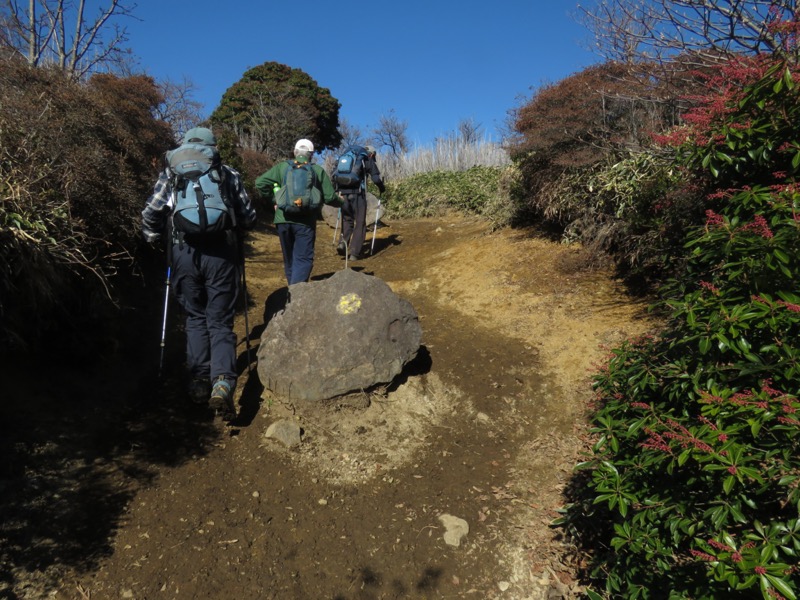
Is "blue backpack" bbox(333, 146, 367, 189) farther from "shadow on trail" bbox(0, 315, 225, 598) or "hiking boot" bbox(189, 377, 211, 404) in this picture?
"hiking boot" bbox(189, 377, 211, 404)

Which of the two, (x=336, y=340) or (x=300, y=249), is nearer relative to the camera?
(x=336, y=340)

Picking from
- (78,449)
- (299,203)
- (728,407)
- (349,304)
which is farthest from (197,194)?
(728,407)

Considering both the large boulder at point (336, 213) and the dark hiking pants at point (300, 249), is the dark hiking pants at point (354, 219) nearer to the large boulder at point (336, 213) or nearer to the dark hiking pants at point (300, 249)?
the dark hiking pants at point (300, 249)

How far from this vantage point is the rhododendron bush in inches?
66.1

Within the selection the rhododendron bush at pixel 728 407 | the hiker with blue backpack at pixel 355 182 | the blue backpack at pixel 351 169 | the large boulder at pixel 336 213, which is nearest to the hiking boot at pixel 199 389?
the rhododendron bush at pixel 728 407

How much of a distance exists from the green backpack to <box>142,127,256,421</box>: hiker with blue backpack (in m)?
1.35

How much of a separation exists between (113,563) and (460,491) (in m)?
2.28

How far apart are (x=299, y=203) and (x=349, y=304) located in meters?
1.50

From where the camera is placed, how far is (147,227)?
12.8ft

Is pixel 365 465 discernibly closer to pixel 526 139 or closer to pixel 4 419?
pixel 4 419

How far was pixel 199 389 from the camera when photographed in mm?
3875

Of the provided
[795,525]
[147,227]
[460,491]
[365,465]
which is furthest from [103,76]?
[795,525]

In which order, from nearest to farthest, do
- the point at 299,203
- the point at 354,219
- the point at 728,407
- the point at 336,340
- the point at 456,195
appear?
the point at 728,407
the point at 336,340
the point at 299,203
the point at 354,219
the point at 456,195

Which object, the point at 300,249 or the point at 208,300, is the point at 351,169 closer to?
the point at 300,249
